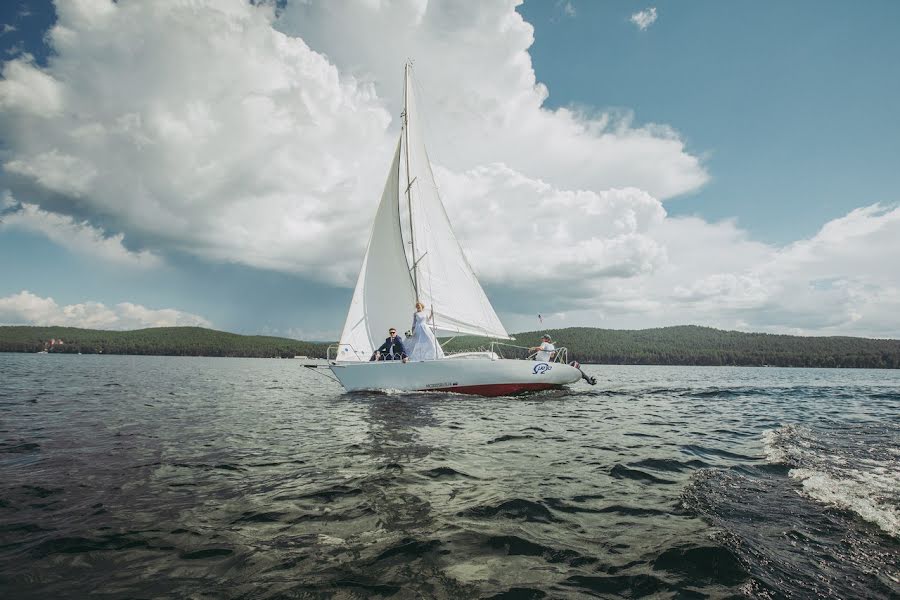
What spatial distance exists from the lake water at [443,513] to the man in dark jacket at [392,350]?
8.23 m

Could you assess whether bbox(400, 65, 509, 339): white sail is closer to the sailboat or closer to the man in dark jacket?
the sailboat

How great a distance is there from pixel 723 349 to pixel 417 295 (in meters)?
167

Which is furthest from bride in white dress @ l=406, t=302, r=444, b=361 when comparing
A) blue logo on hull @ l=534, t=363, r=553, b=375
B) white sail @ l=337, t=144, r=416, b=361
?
blue logo on hull @ l=534, t=363, r=553, b=375

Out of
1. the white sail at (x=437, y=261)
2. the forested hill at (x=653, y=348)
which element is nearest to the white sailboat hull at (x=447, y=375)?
the white sail at (x=437, y=261)

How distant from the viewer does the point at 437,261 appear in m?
22.2

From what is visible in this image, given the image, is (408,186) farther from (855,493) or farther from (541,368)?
(855,493)

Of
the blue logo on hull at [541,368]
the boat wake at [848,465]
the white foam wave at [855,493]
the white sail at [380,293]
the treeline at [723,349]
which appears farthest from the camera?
the treeline at [723,349]

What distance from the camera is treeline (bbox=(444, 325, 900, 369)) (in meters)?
130

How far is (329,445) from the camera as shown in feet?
30.4

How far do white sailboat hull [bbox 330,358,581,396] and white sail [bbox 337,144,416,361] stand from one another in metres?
1.73

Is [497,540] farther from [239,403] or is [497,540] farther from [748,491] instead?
[239,403]

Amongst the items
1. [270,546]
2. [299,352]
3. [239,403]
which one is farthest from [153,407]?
[299,352]

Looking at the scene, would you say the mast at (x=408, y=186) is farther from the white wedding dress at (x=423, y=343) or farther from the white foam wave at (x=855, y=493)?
the white foam wave at (x=855, y=493)

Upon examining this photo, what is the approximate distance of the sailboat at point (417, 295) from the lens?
1916 centimetres
